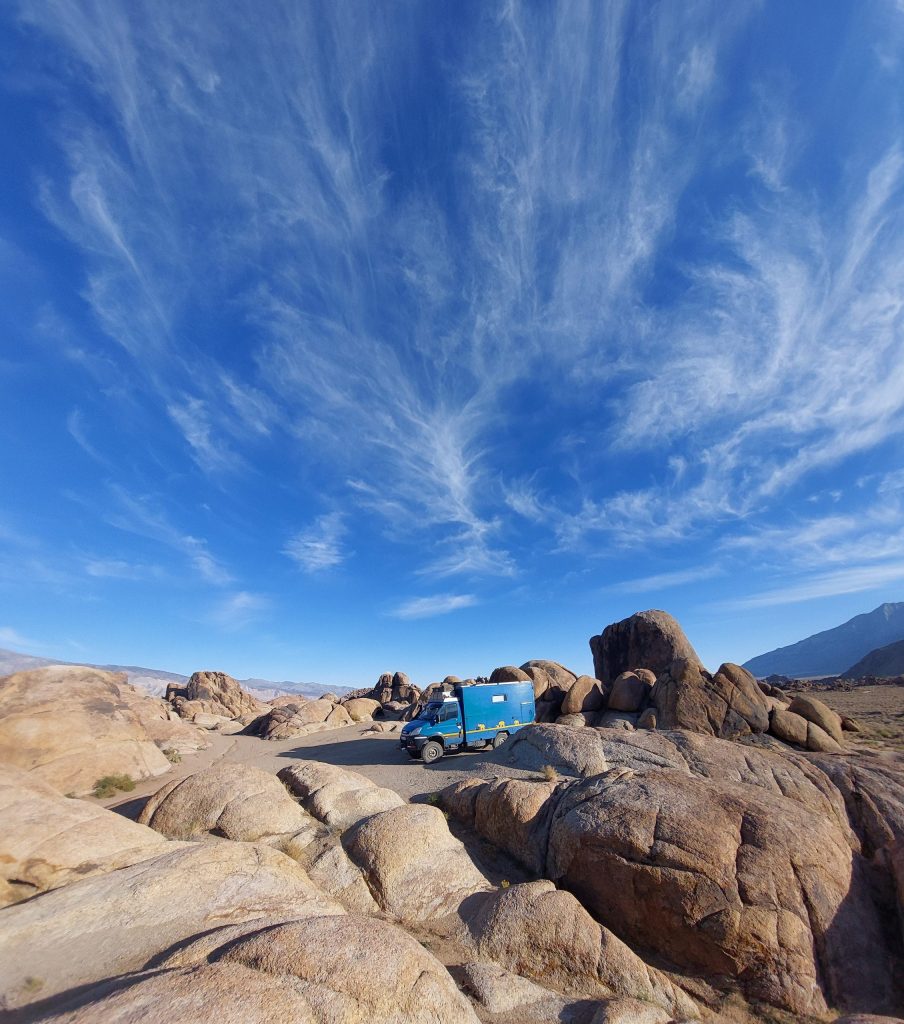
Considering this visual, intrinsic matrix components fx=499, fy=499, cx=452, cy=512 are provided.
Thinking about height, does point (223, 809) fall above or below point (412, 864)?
above

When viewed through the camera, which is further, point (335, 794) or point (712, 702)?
point (712, 702)

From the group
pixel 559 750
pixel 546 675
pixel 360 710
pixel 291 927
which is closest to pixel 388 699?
pixel 360 710

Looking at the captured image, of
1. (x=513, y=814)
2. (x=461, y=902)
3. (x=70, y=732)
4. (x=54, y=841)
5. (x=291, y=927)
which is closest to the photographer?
(x=291, y=927)

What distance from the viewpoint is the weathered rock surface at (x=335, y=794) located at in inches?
534

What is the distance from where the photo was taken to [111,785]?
805 inches

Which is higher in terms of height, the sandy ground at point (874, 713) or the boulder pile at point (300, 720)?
the boulder pile at point (300, 720)

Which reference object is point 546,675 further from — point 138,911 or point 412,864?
point 138,911

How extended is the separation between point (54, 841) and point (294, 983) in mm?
6981

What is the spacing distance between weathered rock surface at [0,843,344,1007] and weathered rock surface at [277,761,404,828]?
371 centimetres

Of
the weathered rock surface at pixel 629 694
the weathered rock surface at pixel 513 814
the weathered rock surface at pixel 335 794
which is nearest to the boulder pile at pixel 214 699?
the weathered rock surface at pixel 629 694

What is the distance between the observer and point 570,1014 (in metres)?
8.00

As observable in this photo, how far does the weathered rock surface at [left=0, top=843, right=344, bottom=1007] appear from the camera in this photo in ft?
21.6

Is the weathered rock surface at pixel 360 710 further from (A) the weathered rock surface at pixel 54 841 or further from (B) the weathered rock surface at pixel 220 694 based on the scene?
(A) the weathered rock surface at pixel 54 841

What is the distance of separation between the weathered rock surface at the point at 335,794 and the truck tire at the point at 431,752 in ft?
37.8
